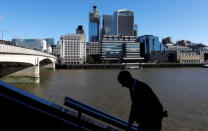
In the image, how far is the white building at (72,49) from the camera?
402 ft

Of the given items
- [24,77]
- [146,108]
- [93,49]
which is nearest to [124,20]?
[93,49]

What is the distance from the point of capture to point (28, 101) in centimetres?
256

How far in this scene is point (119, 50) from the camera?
120m

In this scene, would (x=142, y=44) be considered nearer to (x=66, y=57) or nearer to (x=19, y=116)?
(x=66, y=57)

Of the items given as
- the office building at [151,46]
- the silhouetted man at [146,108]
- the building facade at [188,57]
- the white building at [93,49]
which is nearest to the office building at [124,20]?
the white building at [93,49]

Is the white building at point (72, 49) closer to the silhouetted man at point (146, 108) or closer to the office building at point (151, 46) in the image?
the office building at point (151, 46)

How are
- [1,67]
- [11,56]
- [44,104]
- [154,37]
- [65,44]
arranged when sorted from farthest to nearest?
1. [154,37]
2. [65,44]
3. [1,67]
4. [11,56]
5. [44,104]

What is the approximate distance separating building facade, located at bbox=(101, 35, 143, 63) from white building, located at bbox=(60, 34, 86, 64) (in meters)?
19.3

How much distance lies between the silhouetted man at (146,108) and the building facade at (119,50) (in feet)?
370

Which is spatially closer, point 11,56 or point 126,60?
point 11,56

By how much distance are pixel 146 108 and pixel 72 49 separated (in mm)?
125293

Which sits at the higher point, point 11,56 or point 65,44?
point 65,44

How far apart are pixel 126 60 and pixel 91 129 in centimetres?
11456

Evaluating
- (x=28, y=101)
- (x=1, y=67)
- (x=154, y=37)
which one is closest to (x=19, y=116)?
(x=28, y=101)
